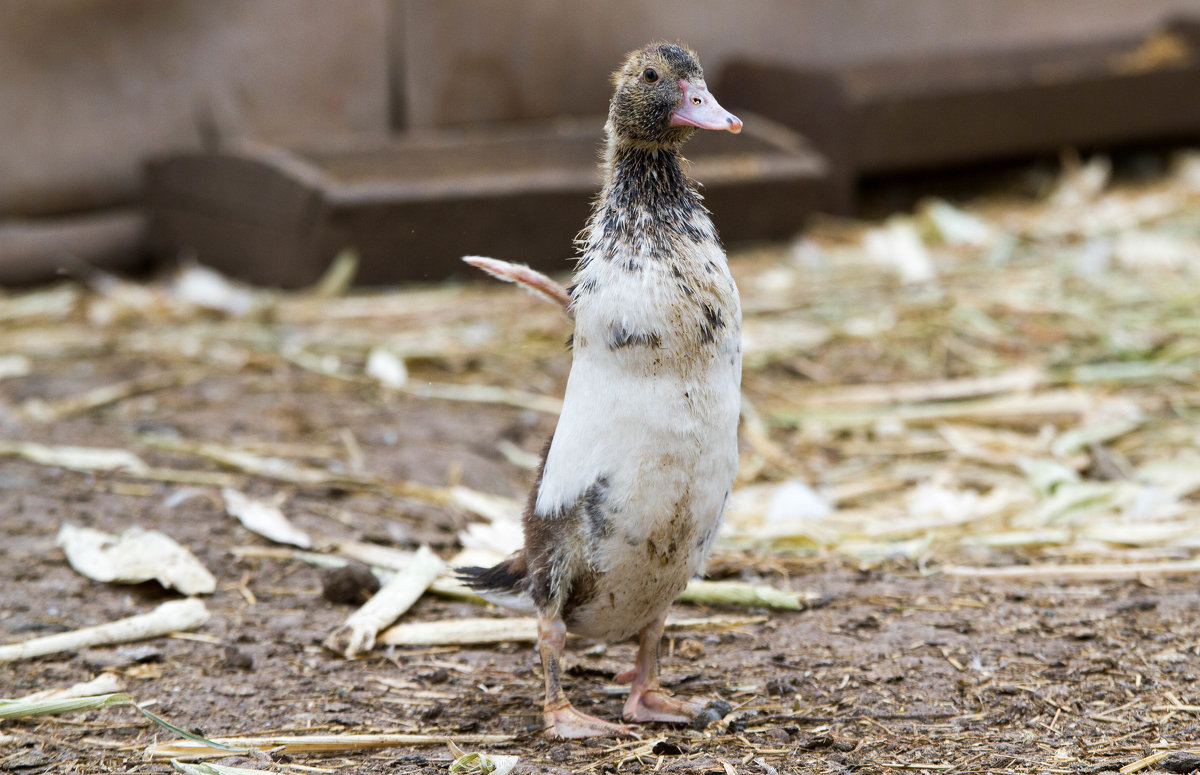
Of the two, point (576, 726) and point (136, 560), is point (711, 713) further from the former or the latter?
point (136, 560)

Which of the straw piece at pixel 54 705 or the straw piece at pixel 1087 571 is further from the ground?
the straw piece at pixel 1087 571

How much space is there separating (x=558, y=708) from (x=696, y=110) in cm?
127

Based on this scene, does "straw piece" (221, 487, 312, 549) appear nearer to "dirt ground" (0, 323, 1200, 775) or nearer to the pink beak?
"dirt ground" (0, 323, 1200, 775)

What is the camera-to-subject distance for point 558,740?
267 centimetres

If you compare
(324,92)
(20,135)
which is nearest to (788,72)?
(324,92)

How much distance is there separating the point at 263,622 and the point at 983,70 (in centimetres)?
638

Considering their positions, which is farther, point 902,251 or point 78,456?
point 902,251

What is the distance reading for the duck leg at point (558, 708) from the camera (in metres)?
2.67

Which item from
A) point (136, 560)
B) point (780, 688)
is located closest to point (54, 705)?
point (136, 560)

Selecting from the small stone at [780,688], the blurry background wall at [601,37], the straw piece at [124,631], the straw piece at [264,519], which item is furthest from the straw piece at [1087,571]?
the blurry background wall at [601,37]

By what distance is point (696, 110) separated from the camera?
2627mm

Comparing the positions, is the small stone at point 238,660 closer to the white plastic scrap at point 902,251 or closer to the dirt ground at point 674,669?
the dirt ground at point 674,669

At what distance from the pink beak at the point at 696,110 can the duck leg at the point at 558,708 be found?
3.50ft

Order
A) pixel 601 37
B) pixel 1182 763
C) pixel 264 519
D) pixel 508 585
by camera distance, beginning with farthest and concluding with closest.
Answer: pixel 601 37 < pixel 264 519 < pixel 508 585 < pixel 1182 763
